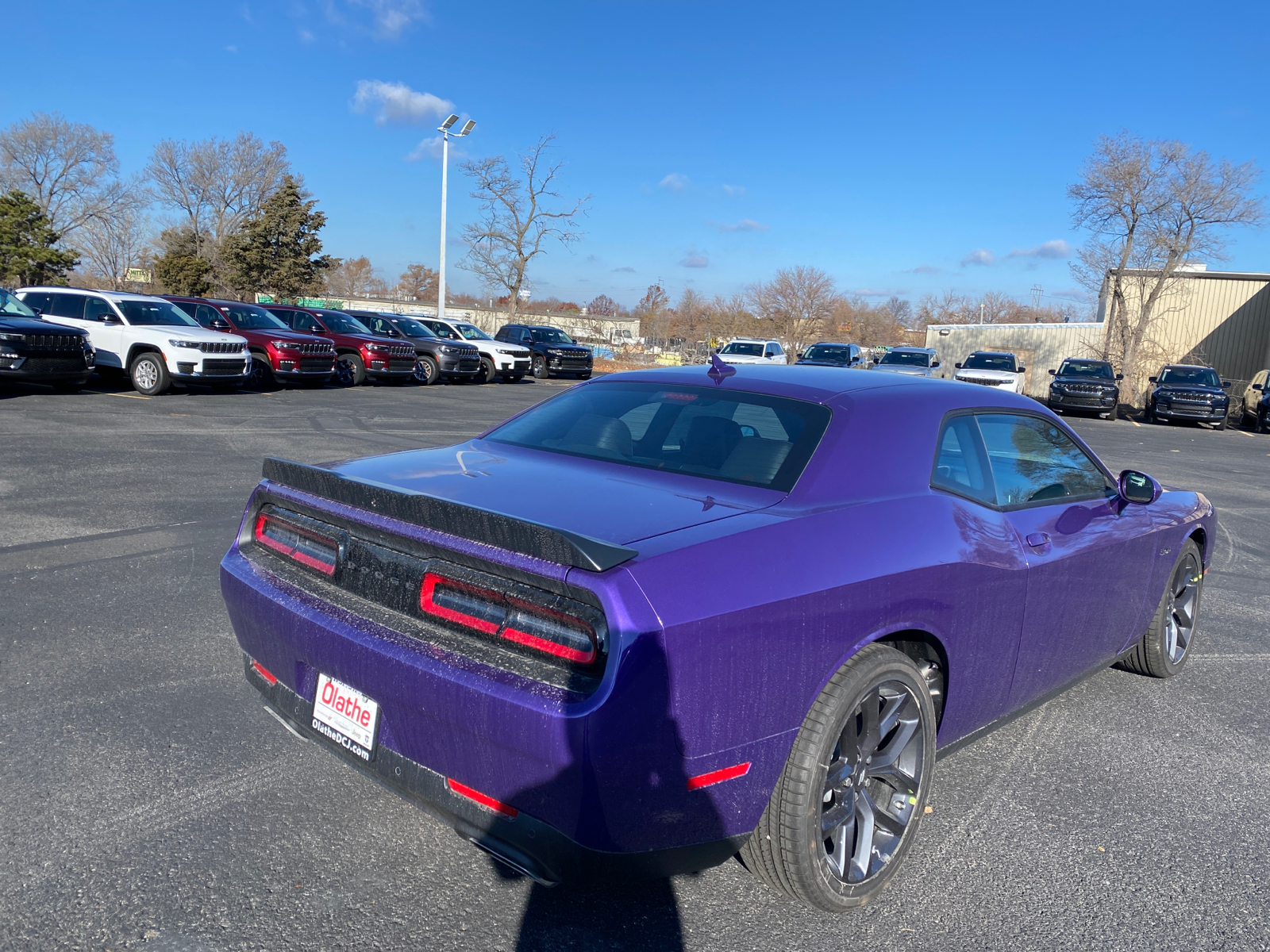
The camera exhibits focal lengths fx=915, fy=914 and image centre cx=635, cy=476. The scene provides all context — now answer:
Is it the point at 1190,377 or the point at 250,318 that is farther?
the point at 1190,377

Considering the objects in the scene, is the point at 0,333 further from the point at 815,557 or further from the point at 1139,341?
the point at 1139,341

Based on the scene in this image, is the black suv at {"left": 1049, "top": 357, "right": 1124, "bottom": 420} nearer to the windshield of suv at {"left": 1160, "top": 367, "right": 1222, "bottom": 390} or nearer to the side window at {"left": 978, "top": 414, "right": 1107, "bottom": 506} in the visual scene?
the windshield of suv at {"left": 1160, "top": 367, "right": 1222, "bottom": 390}

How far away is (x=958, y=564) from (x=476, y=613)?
1532 mm

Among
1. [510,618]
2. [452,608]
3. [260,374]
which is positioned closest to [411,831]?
[452,608]

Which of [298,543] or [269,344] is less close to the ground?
[269,344]

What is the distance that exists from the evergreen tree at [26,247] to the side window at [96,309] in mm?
32032

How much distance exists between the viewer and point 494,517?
2273 mm

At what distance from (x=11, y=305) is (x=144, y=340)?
1.98 m

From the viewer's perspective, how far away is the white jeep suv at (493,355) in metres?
26.1

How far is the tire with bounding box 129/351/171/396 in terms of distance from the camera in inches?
626

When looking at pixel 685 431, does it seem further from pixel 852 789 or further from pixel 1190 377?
pixel 1190 377

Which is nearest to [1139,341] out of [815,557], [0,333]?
[0,333]

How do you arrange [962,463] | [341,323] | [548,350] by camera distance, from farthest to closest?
[548,350]
[341,323]
[962,463]

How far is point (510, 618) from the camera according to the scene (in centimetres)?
226
